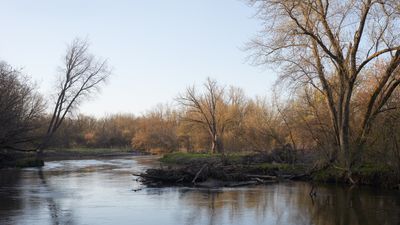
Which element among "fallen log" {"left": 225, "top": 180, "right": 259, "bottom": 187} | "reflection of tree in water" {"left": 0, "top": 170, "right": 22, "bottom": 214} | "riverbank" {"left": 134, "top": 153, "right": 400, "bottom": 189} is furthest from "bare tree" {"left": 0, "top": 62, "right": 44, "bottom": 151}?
"fallen log" {"left": 225, "top": 180, "right": 259, "bottom": 187}

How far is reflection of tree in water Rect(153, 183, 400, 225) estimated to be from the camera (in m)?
15.2

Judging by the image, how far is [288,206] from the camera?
722 inches

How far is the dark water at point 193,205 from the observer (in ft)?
49.7

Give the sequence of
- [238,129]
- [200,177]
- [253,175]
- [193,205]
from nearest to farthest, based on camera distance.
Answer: [193,205], [200,177], [253,175], [238,129]

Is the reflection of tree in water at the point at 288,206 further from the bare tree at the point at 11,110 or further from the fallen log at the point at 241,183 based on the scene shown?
the bare tree at the point at 11,110

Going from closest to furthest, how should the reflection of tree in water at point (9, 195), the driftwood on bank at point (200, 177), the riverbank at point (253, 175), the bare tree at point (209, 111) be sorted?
the reflection of tree in water at point (9, 195) → the riverbank at point (253, 175) → the driftwood on bank at point (200, 177) → the bare tree at point (209, 111)

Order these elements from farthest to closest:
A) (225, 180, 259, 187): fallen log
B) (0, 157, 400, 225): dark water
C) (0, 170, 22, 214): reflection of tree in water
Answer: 1. (225, 180, 259, 187): fallen log
2. (0, 170, 22, 214): reflection of tree in water
3. (0, 157, 400, 225): dark water

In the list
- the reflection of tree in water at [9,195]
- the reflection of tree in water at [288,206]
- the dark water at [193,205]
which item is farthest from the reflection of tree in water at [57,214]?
the reflection of tree in water at [288,206]

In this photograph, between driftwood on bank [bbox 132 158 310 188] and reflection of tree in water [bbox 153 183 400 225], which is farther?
driftwood on bank [bbox 132 158 310 188]

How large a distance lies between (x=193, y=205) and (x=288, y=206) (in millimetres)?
3763

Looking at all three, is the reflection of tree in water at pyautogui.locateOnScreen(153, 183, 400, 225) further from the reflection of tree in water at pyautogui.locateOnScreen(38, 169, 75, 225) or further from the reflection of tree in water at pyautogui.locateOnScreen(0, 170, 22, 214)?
the reflection of tree in water at pyautogui.locateOnScreen(0, 170, 22, 214)

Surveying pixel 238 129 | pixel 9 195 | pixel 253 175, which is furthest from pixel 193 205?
pixel 238 129

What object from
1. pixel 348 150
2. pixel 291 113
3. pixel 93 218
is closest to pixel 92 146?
pixel 291 113

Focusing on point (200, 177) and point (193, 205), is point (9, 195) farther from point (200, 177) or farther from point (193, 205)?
point (200, 177)
